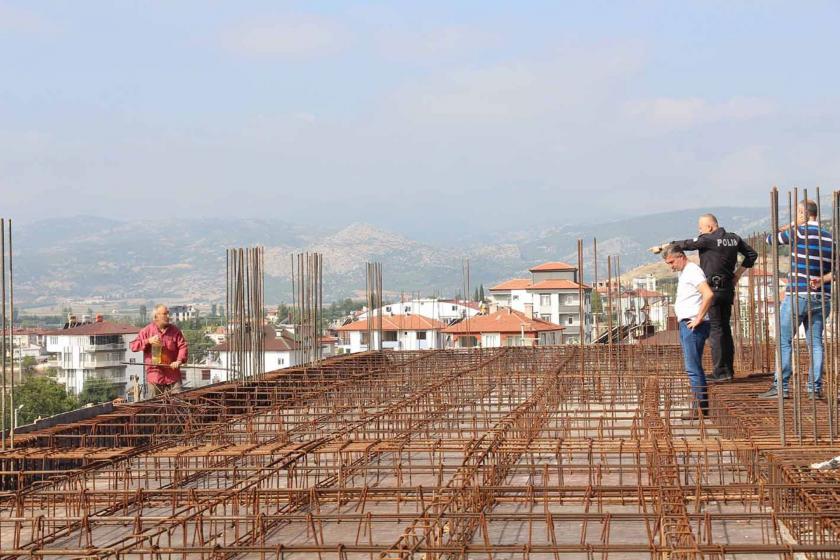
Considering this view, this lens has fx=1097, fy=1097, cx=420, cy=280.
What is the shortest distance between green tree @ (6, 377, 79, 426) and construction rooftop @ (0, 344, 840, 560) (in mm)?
59248

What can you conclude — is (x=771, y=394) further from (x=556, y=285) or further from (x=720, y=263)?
(x=556, y=285)

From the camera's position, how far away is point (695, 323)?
28.3 ft

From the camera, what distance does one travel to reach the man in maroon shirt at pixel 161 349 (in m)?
10.4

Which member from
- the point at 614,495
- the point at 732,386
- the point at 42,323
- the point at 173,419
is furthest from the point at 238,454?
the point at 42,323

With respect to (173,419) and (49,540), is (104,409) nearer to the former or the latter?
(173,419)

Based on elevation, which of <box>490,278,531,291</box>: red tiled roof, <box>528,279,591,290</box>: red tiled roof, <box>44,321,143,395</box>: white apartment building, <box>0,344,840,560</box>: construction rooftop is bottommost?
<box>44,321,143,395</box>: white apartment building

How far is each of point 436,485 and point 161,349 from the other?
4.71m

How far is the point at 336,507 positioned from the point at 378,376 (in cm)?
757

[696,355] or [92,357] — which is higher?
[696,355]

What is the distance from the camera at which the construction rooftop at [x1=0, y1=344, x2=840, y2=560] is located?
4.61m

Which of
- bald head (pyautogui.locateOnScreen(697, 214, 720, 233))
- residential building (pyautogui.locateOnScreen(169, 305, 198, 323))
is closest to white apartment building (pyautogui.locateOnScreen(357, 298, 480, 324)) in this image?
residential building (pyautogui.locateOnScreen(169, 305, 198, 323))

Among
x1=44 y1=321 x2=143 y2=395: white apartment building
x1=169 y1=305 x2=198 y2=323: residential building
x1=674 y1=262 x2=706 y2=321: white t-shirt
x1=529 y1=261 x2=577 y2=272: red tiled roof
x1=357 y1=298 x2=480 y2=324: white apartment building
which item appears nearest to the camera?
x1=674 y1=262 x2=706 y2=321: white t-shirt

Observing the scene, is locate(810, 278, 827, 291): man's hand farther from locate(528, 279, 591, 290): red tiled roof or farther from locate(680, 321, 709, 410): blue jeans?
locate(528, 279, 591, 290): red tiled roof

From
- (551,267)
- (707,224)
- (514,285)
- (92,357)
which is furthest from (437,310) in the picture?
(92,357)
